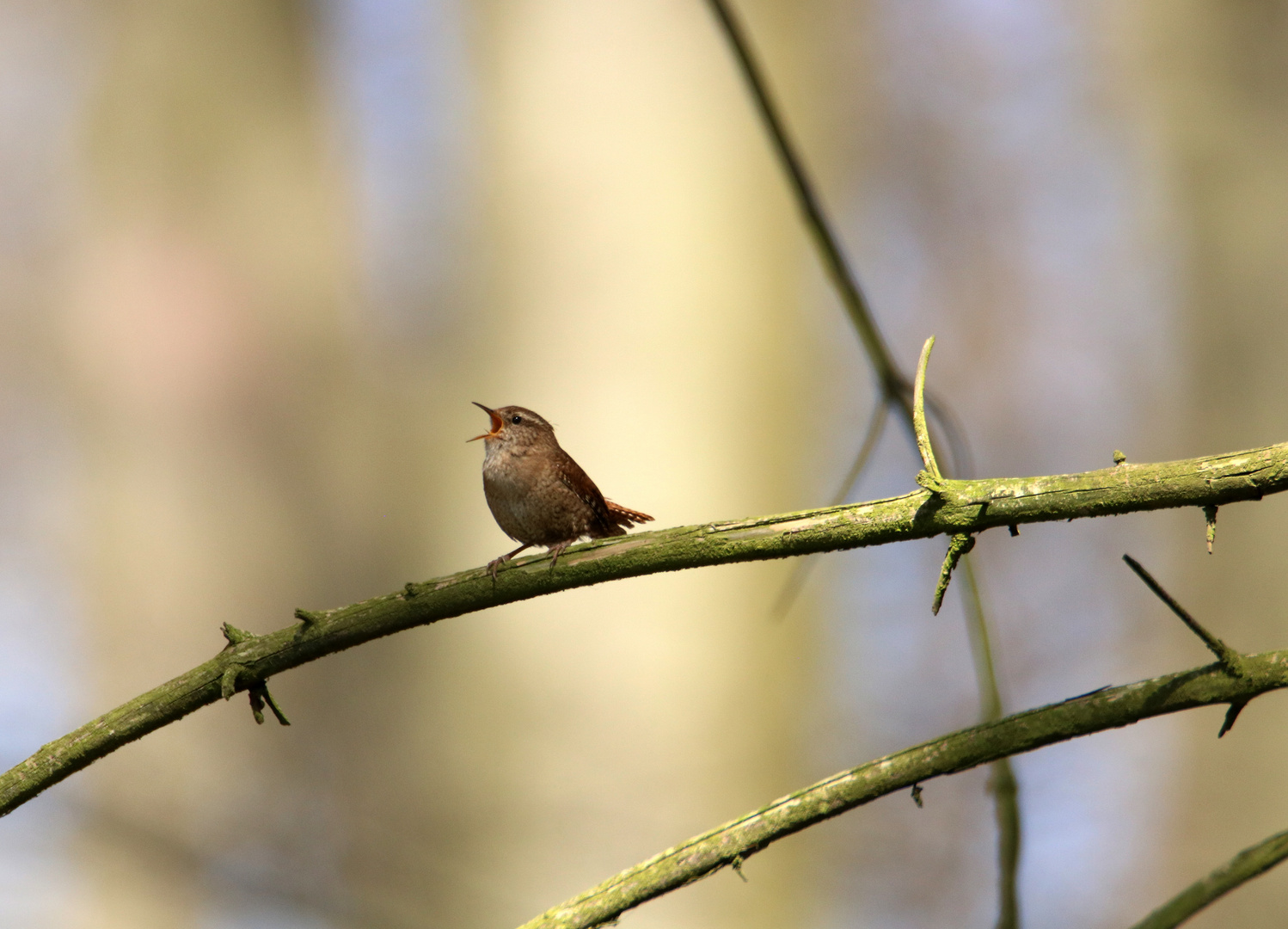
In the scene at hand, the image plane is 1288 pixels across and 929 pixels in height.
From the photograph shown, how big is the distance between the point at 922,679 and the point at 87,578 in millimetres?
5371

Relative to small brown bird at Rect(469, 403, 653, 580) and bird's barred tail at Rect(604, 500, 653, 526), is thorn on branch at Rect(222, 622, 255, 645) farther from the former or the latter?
bird's barred tail at Rect(604, 500, 653, 526)

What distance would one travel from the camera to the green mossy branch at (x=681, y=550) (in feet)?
4.58

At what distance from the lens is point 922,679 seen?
6.66 m

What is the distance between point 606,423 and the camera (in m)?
4.97

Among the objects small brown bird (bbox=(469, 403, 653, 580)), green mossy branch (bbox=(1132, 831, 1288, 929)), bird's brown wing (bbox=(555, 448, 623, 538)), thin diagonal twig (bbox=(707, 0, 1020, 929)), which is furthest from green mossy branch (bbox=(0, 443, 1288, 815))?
bird's brown wing (bbox=(555, 448, 623, 538))

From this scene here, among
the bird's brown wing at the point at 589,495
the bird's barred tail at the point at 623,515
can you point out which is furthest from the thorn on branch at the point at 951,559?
the bird's barred tail at the point at 623,515

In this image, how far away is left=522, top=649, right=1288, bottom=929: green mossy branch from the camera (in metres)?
1.39

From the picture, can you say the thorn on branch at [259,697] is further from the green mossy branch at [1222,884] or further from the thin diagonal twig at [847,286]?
the green mossy branch at [1222,884]

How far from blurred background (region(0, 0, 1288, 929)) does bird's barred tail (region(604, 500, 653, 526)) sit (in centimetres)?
137

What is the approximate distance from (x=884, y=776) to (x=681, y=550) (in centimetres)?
47

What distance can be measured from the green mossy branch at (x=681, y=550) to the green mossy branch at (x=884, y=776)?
0.26 meters

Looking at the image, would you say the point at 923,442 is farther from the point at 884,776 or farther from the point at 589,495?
the point at 589,495

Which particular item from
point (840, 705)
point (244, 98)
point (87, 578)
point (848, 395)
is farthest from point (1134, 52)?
point (87, 578)

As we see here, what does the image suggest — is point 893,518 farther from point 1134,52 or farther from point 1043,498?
point 1134,52
